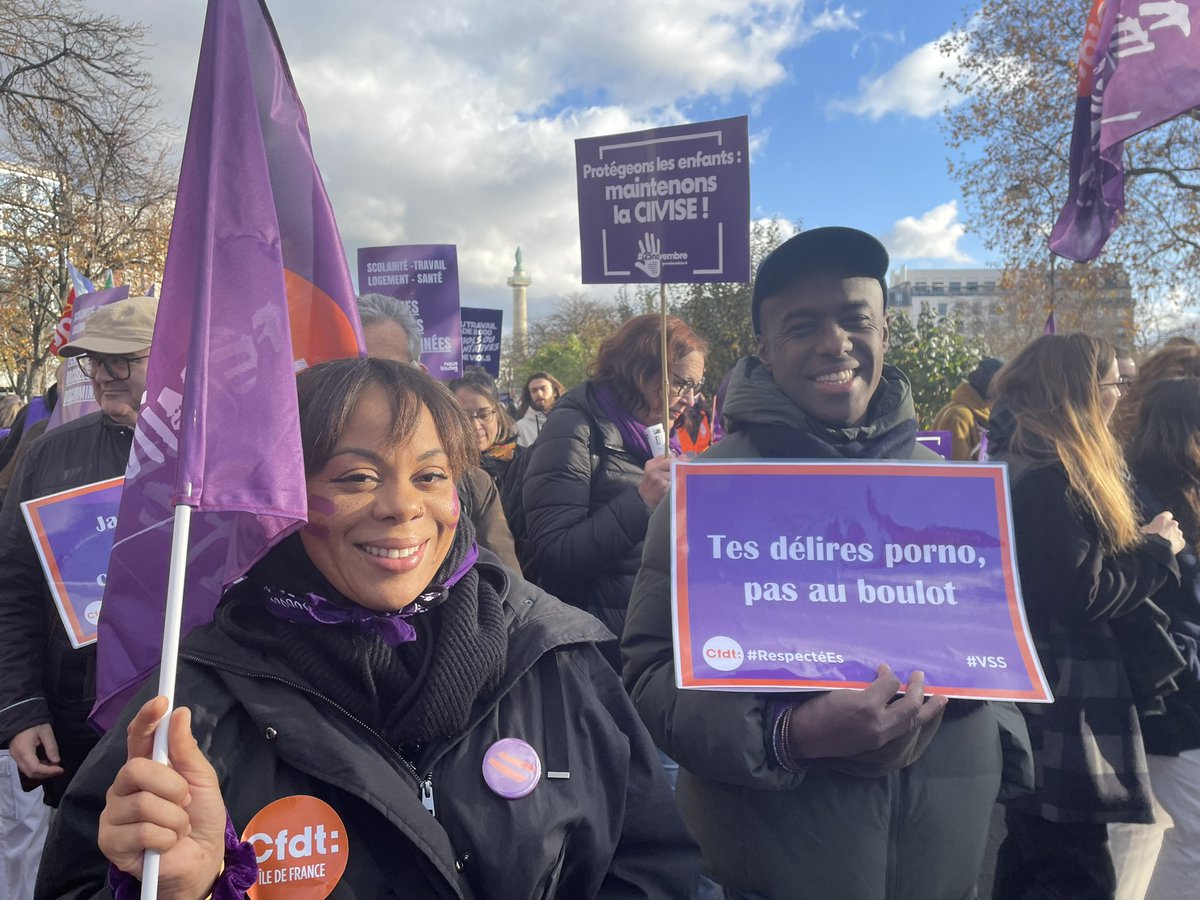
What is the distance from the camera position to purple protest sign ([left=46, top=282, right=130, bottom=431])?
4.02m

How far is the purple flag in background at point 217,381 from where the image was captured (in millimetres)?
1436

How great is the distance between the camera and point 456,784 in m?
1.51

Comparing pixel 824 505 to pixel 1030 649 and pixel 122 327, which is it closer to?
pixel 1030 649

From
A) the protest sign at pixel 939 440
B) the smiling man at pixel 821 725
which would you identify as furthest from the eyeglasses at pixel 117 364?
the protest sign at pixel 939 440

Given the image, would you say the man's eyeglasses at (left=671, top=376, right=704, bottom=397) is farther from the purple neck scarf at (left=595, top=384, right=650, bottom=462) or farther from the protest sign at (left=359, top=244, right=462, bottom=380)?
the protest sign at (left=359, top=244, right=462, bottom=380)

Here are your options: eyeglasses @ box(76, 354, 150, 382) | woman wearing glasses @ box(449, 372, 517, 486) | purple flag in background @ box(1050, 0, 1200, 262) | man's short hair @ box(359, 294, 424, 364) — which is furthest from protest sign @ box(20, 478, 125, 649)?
purple flag in background @ box(1050, 0, 1200, 262)

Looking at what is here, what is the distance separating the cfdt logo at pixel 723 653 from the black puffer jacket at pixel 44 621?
2004mm

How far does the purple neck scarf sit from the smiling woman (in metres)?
1.68

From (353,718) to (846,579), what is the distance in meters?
0.94

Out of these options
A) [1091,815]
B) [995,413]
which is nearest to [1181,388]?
[995,413]

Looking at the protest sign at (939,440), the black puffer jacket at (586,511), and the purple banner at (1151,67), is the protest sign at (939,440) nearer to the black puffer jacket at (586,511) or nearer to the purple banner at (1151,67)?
the purple banner at (1151,67)

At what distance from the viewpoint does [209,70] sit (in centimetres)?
151

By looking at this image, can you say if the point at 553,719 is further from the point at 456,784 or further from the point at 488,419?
the point at 488,419

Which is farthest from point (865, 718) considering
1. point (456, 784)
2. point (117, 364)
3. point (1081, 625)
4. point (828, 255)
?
point (117, 364)
